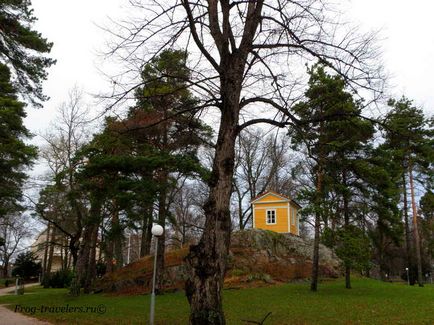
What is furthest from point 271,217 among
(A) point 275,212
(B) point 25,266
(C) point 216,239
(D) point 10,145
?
(B) point 25,266

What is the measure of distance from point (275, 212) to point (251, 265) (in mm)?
7087

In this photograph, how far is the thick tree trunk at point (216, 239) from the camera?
5.12 meters

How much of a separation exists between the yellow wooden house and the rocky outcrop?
5.15 feet

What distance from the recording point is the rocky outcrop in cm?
2089

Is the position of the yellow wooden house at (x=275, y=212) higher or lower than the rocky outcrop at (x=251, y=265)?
higher

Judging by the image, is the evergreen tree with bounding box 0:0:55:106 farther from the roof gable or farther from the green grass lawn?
the roof gable

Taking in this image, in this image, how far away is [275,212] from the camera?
29562mm

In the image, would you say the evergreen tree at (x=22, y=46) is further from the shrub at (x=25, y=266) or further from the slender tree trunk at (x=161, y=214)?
the shrub at (x=25, y=266)

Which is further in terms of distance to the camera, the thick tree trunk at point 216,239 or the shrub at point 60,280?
the shrub at point 60,280

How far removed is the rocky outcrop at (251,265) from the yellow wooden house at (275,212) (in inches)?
61.7

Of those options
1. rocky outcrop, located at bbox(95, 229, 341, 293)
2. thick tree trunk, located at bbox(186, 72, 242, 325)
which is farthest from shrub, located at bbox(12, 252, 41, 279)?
thick tree trunk, located at bbox(186, 72, 242, 325)

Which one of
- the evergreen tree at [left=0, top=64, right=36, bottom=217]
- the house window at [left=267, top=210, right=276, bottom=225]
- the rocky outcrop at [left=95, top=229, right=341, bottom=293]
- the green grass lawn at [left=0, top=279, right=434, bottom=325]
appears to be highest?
the evergreen tree at [left=0, top=64, right=36, bottom=217]

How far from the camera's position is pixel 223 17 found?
6.19 m

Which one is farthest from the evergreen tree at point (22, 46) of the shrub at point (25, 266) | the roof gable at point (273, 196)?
the shrub at point (25, 266)
